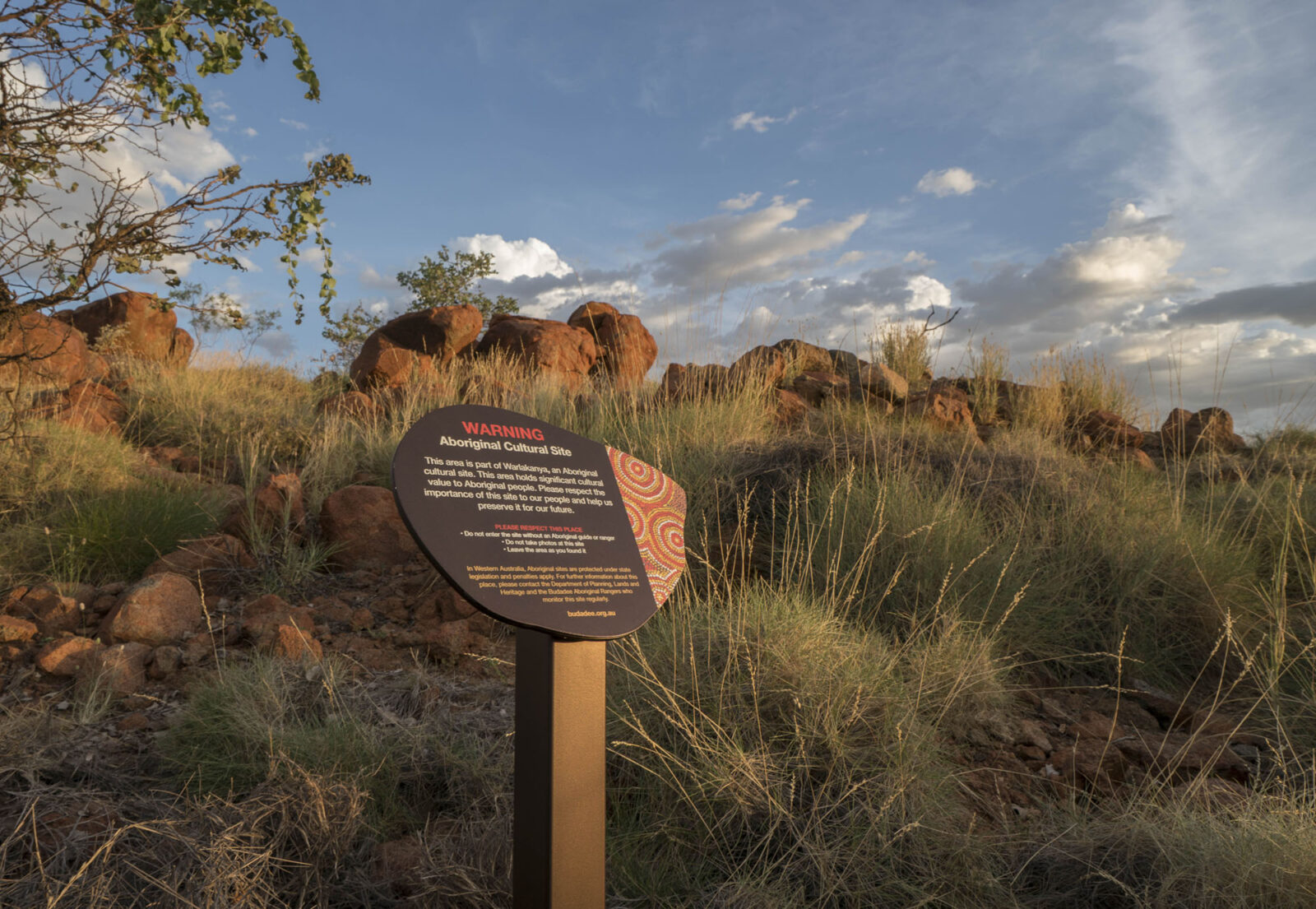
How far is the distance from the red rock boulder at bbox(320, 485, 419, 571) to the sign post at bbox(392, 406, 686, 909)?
3.24m

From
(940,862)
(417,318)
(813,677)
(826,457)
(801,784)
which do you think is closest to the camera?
(940,862)

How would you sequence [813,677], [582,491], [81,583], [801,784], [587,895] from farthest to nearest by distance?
[81,583] → [813,677] → [801,784] → [582,491] → [587,895]

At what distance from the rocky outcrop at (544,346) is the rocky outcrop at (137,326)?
14.7 ft

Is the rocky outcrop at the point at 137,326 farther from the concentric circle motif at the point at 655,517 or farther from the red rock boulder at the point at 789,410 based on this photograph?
the concentric circle motif at the point at 655,517

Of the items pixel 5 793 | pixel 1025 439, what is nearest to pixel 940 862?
pixel 5 793

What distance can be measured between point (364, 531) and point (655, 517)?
3.33m

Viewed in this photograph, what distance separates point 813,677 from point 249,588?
3.32m

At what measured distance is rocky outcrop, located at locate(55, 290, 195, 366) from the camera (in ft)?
38.4

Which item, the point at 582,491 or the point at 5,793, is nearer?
the point at 582,491

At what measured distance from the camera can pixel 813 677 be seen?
9.49 feet

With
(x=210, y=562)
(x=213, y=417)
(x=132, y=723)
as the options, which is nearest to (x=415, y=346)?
(x=213, y=417)

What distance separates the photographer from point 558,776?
184cm

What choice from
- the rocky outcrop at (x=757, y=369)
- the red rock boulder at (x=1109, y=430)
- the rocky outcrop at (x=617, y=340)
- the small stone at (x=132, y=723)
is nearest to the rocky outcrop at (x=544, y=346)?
the rocky outcrop at (x=617, y=340)

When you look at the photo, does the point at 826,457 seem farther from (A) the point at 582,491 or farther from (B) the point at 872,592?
(A) the point at 582,491
